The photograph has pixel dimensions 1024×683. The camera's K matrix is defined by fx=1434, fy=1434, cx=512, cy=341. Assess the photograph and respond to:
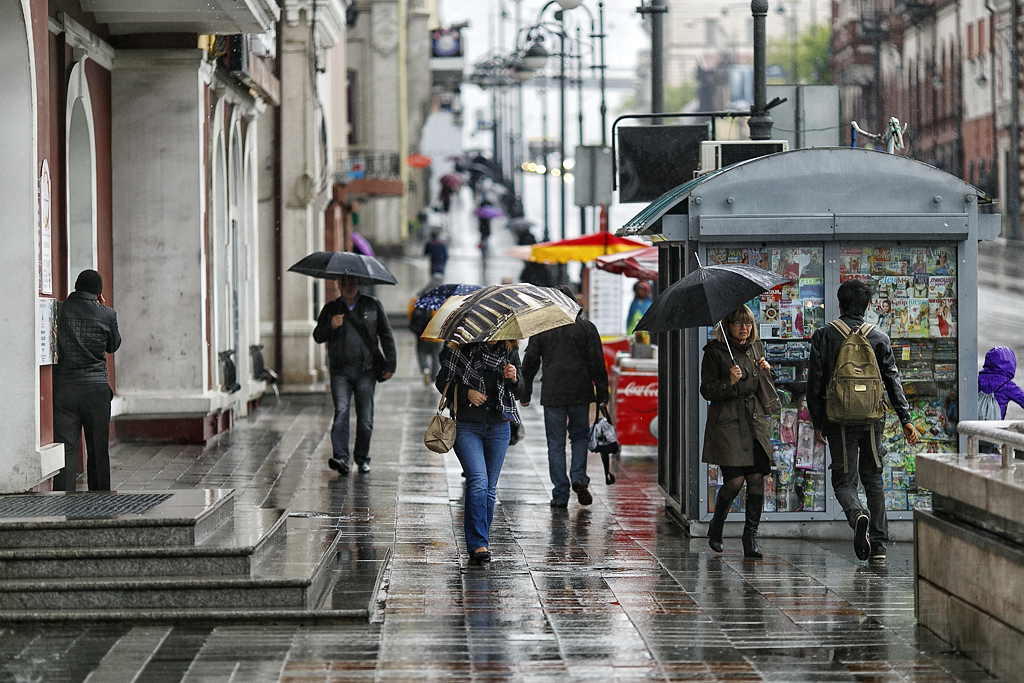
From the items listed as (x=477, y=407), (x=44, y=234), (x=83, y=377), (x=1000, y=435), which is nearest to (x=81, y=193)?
(x=44, y=234)

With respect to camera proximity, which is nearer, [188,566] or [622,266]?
[188,566]

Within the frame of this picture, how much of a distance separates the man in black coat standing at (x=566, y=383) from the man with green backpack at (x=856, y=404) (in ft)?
7.66

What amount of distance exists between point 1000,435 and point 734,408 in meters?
2.73

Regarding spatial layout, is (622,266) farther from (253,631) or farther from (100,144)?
(253,631)

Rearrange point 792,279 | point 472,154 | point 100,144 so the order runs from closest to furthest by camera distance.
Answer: point 792,279
point 100,144
point 472,154

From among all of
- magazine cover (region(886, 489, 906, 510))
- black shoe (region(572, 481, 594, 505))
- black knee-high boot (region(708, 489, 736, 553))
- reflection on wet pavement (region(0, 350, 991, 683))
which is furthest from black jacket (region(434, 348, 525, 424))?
magazine cover (region(886, 489, 906, 510))

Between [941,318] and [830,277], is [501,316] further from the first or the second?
[941,318]

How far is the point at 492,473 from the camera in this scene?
9414mm

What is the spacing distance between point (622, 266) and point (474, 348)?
356 inches

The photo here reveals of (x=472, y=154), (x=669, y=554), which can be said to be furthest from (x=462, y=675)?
(x=472, y=154)

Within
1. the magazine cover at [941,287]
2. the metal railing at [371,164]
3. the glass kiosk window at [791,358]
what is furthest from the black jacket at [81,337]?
the metal railing at [371,164]

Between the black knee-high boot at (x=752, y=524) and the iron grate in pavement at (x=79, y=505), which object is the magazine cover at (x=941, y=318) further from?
the iron grate in pavement at (x=79, y=505)

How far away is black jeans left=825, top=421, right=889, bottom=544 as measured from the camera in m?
9.48

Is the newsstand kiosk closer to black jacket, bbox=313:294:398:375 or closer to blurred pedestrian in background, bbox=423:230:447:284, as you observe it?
black jacket, bbox=313:294:398:375
